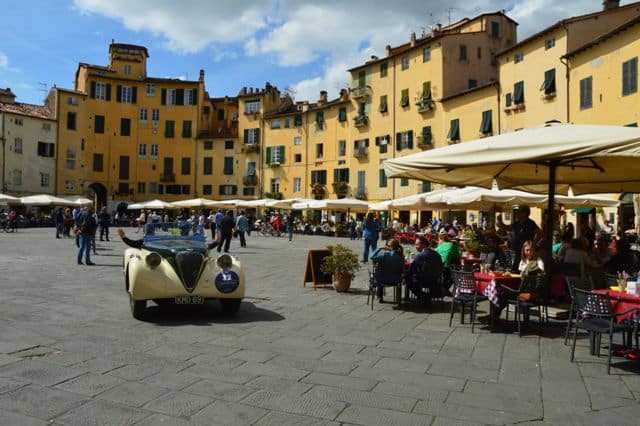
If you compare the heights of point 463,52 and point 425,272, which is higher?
point 463,52

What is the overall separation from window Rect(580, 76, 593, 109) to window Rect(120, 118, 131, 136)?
141 ft

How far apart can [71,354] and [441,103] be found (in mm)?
35874

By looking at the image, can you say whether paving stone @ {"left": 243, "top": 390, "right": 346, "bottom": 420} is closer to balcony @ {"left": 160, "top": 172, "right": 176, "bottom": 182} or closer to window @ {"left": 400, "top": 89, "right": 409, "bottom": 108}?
window @ {"left": 400, "top": 89, "right": 409, "bottom": 108}

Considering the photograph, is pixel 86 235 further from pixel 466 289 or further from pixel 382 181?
pixel 382 181

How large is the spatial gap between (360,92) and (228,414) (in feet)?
143

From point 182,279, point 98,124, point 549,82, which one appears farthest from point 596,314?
point 98,124

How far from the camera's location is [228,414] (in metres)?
4.15

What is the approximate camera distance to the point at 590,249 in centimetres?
954

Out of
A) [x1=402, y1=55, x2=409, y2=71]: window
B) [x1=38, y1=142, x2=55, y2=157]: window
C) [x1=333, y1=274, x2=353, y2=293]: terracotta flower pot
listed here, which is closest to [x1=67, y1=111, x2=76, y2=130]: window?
[x1=38, y1=142, x2=55, y2=157]: window

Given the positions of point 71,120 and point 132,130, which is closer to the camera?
point 71,120

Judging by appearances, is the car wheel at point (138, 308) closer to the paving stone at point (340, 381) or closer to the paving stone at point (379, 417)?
the paving stone at point (340, 381)

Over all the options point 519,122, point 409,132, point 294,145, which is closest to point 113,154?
point 294,145

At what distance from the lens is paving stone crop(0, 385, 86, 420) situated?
4.13m

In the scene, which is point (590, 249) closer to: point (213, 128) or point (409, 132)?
point (409, 132)
